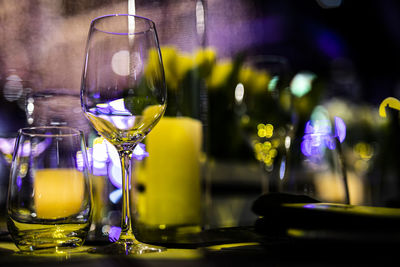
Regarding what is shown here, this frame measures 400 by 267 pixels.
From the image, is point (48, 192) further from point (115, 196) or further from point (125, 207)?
point (115, 196)

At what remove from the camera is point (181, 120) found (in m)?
0.63

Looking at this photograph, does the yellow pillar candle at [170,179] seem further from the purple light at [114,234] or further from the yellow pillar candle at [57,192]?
the yellow pillar candle at [57,192]

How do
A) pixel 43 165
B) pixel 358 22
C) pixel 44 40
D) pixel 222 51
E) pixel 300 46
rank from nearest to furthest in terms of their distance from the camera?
pixel 43 165
pixel 44 40
pixel 222 51
pixel 300 46
pixel 358 22

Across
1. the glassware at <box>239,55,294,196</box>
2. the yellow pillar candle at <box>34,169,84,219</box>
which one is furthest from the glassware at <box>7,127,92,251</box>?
the glassware at <box>239,55,294,196</box>

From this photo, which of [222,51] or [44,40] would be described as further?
[222,51]

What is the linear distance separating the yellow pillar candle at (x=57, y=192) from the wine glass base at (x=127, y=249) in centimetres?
4

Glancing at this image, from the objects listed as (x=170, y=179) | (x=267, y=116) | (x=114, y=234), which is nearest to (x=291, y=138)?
(x=267, y=116)

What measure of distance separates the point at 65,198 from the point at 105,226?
0.15 m

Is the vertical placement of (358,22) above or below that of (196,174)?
above

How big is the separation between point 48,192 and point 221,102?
1.64ft

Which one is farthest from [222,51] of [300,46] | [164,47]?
[300,46]

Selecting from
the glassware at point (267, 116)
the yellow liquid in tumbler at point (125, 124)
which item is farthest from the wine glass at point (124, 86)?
the glassware at point (267, 116)

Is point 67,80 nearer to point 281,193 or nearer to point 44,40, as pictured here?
point 44,40

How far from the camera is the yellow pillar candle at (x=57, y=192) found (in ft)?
1.29
